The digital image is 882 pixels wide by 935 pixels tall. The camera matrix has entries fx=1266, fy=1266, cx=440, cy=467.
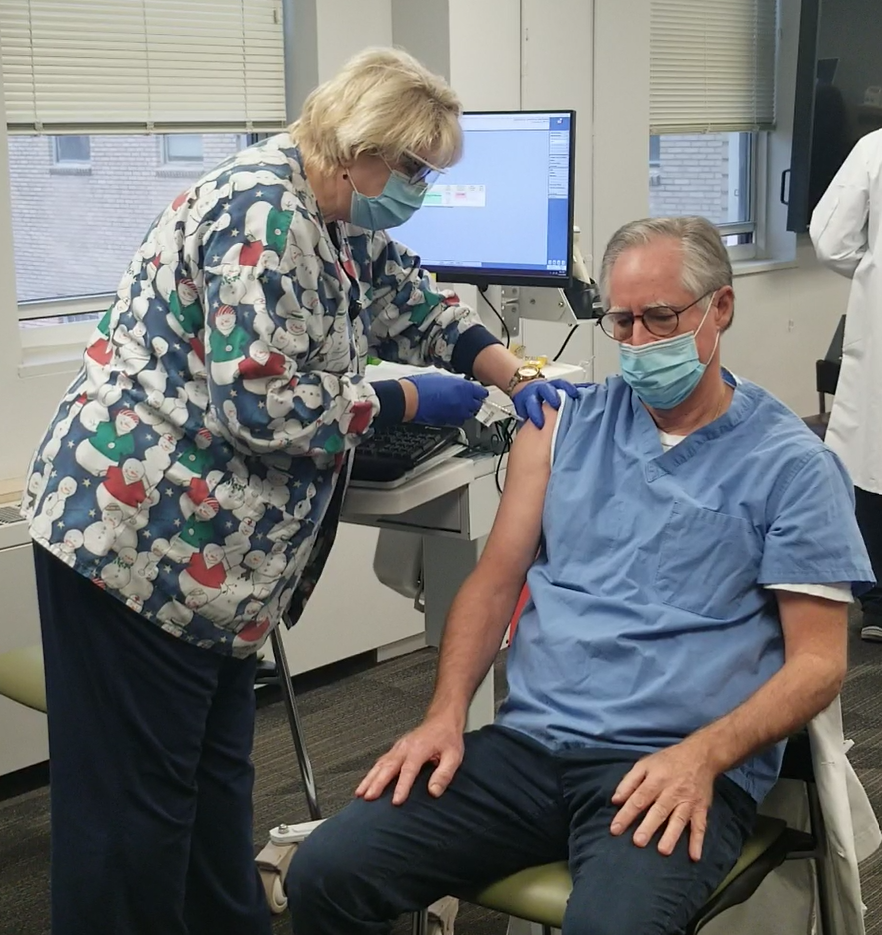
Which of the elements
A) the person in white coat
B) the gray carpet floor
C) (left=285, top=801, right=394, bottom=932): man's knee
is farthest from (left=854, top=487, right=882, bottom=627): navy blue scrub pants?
(left=285, top=801, right=394, bottom=932): man's knee

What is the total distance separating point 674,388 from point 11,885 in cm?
158

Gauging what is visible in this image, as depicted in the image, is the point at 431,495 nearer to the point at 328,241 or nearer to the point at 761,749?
the point at 328,241

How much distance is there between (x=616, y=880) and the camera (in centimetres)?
136

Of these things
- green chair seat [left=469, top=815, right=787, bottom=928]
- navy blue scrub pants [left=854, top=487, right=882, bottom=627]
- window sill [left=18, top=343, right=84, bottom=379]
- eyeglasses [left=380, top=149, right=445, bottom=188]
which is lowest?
navy blue scrub pants [left=854, top=487, right=882, bottom=627]

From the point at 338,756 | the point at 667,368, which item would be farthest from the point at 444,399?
the point at 338,756

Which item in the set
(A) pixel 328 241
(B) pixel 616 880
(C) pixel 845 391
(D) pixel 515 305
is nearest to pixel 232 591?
(A) pixel 328 241

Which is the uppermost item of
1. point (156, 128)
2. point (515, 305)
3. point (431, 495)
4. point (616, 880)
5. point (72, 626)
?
point (156, 128)

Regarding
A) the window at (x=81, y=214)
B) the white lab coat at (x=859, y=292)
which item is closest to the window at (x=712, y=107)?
the white lab coat at (x=859, y=292)

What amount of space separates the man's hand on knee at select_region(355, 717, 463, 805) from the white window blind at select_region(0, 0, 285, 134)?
5.83 ft

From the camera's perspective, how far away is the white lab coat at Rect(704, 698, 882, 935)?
1.49 metres

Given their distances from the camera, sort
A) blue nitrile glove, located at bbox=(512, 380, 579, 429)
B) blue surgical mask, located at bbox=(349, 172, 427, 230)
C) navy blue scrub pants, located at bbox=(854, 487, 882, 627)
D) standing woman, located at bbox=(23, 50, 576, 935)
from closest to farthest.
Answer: standing woman, located at bbox=(23, 50, 576, 935) → blue surgical mask, located at bbox=(349, 172, 427, 230) → blue nitrile glove, located at bbox=(512, 380, 579, 429) → navy blue scrub pants, located at bbox=(854, 487, 882, 627)

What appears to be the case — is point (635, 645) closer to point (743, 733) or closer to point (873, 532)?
point (743, 733)

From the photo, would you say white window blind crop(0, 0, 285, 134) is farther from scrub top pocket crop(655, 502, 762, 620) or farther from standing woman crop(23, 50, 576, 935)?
scrub top pocket crop(655, 502, 762, 620)

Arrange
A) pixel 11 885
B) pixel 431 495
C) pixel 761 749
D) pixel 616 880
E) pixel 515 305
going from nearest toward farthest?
1. pixel 616 880
2. pixel 761 749
3. pixel 431 495
4. pixel 11 885
5. pixel 515 305
